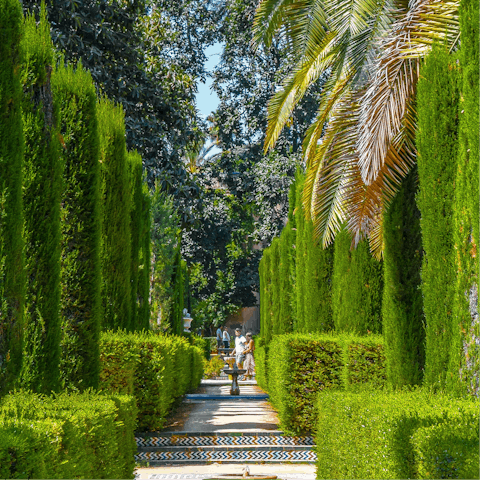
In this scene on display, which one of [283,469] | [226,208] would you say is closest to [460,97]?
[283,469]

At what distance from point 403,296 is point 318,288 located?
6451 mm

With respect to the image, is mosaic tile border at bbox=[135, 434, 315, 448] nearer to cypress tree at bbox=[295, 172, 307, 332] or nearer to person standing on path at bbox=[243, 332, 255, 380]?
cypress tree at bbox=[295, 172, 307, 332]

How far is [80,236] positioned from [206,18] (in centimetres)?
2505

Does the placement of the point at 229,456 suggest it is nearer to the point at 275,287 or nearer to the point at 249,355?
the point at 275,287

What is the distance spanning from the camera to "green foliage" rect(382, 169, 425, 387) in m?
7.27

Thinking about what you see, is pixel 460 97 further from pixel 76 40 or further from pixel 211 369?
pixel 211 369

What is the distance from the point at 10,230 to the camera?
5809 mm

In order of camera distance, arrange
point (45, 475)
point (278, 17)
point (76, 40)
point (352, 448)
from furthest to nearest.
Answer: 1. point (76, 40)
2. point (278, 17)
3. point (352, 448)
4. point (45, 475)

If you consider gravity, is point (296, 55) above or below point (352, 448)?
above

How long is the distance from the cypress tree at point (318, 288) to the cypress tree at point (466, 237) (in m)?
8.04

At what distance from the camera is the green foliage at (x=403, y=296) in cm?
727

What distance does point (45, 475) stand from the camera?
145 inches

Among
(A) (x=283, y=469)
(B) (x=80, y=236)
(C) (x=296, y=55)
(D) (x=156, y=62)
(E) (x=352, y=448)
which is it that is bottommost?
(A) (x=283, y=469)

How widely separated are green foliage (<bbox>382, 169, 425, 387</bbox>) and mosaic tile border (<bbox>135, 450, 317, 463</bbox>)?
294 cm
